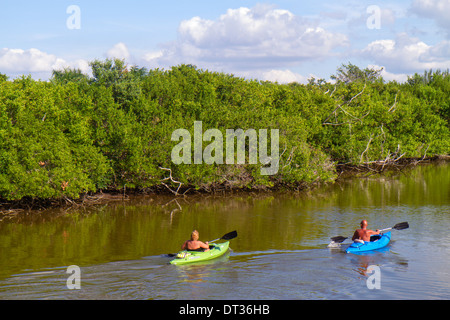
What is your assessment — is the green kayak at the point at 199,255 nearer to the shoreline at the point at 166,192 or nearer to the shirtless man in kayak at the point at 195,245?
the shirtless man in kayak at the point at 195,245

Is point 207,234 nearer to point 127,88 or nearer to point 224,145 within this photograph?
point 224,145

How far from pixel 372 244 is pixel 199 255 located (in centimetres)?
688

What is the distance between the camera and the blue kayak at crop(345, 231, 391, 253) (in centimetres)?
2009

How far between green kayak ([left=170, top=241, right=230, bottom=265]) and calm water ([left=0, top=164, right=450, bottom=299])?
1.10ft

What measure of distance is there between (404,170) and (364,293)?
3854cm

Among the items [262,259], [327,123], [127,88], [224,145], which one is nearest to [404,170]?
[327,123]

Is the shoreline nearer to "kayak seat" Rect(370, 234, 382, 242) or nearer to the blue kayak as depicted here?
"kayak seat" Rect(370, 234, 382, 242)

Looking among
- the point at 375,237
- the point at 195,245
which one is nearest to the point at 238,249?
the point at 195,245

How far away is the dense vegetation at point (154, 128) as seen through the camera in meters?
28.9

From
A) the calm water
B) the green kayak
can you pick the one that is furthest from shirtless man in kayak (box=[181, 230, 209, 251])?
the calm water

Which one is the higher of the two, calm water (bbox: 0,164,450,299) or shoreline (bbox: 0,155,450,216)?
shoreline (bbox: 0,155,450,216)

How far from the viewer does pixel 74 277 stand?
16.2 m

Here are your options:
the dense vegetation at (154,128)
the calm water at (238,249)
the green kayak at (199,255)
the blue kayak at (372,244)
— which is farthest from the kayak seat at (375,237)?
the dense vegetation at (154,128)

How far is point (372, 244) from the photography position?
20453 millimetres
